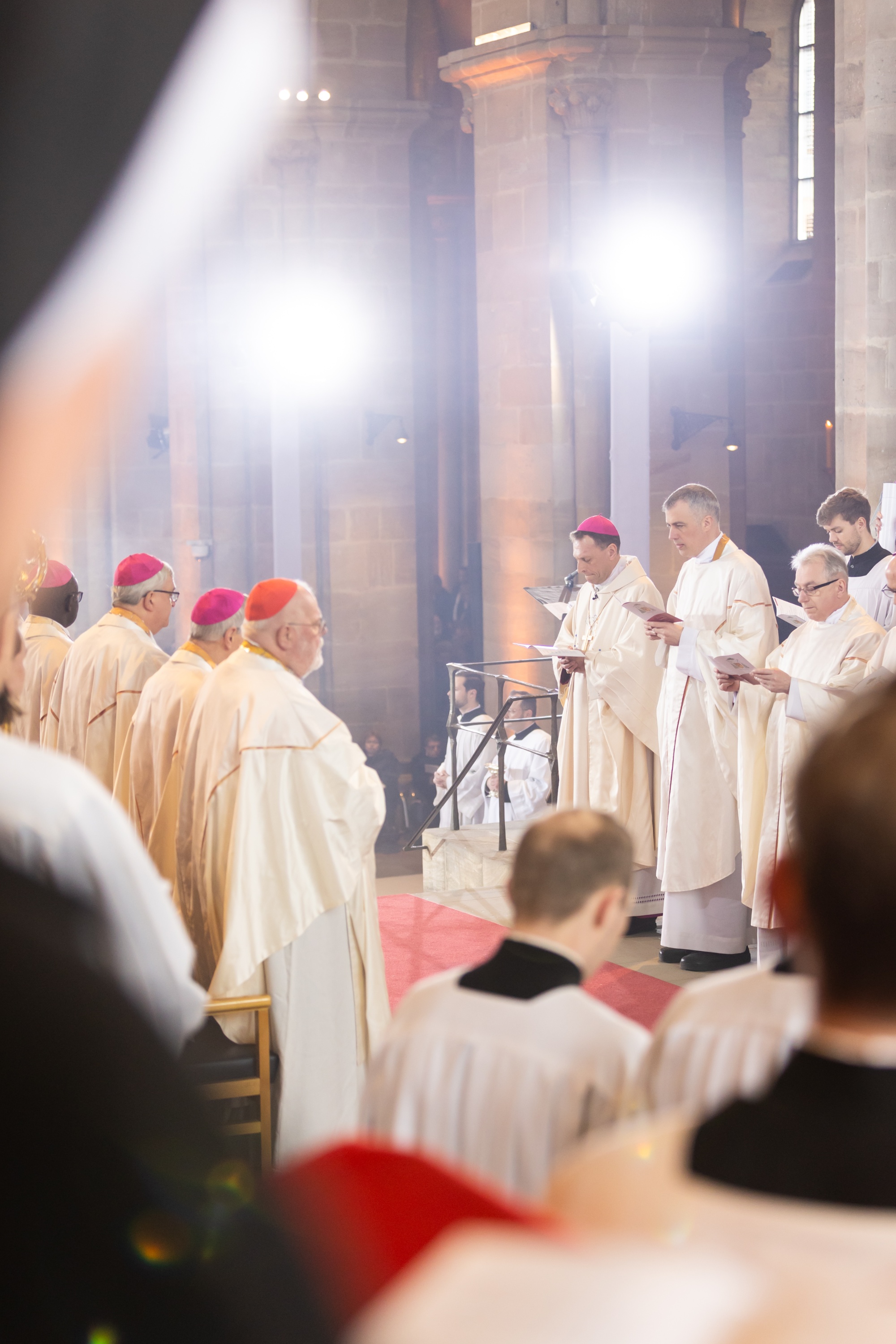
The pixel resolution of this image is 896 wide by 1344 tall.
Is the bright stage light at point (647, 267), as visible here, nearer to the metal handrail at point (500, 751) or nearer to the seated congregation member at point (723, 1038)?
the metal handrail at point (500, 751)

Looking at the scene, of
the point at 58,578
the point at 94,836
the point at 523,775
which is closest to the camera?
the point at 94,836

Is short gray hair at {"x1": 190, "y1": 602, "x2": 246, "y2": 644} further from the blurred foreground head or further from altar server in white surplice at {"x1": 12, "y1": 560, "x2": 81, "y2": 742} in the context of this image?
the blurred foreground head

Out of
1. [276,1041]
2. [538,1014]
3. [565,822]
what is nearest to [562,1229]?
[538,1014]

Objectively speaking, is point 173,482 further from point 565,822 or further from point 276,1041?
point 565,822

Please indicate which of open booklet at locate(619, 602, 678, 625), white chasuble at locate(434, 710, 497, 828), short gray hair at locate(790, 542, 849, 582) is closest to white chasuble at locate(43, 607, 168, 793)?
open booklet at locate(619, 602, 678, 625)

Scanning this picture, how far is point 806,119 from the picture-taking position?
60.6ft

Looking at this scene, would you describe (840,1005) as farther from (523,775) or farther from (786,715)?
(523,775)

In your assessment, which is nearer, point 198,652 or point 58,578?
point 198,652

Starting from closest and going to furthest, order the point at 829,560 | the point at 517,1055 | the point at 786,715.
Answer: the point at 517,1055, the point at 829,560, the point at 786,715

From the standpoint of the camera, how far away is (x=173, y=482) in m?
16.9

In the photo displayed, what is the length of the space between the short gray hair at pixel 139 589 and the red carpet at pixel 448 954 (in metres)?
2.24

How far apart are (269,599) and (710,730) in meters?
3.18

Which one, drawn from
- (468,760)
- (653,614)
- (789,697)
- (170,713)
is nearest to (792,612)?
(789,697)

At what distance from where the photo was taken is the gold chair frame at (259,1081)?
420 cm
